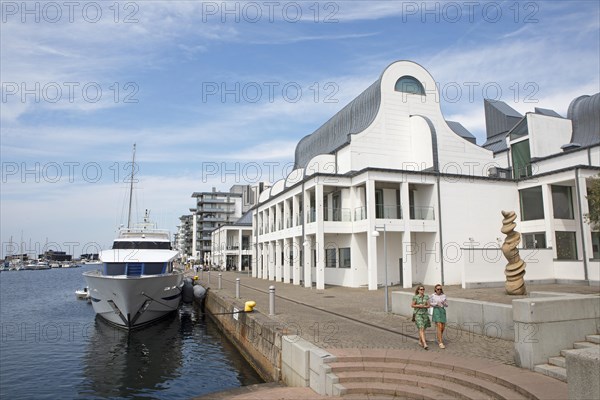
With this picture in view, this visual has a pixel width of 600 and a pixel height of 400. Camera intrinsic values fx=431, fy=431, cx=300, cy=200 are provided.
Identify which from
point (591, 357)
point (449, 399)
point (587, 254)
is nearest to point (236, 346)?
point (449, 399)

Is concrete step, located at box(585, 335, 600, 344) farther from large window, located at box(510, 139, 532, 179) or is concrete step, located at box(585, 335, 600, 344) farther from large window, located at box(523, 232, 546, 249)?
large window, located at box(510, 139, 532, 179)

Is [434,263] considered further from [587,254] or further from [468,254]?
[587,254]

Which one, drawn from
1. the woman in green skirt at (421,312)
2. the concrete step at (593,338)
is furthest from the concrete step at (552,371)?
the woman in green skirt at (421,312)

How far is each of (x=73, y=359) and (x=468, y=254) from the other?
64.9 ft

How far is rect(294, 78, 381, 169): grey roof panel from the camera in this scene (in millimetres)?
30703

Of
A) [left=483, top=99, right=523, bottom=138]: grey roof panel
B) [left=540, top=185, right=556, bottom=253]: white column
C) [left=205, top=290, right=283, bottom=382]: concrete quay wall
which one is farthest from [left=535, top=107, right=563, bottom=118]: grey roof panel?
[left=205, top=290, right=283, bottom=382]: concrete quay wall

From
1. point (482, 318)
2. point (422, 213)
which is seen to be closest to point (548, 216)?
point (422, 213)

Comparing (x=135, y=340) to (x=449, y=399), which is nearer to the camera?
(x=449, y=399)

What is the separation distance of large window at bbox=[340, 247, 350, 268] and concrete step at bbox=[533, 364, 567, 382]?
20.3 metres

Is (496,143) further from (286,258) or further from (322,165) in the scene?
(286,258)

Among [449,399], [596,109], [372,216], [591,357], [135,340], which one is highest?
[596,109]

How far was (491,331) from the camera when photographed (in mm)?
10977

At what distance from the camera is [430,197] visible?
91.0 ft

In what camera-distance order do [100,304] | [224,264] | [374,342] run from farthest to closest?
[224,264] → [100,304] → [374,342]
